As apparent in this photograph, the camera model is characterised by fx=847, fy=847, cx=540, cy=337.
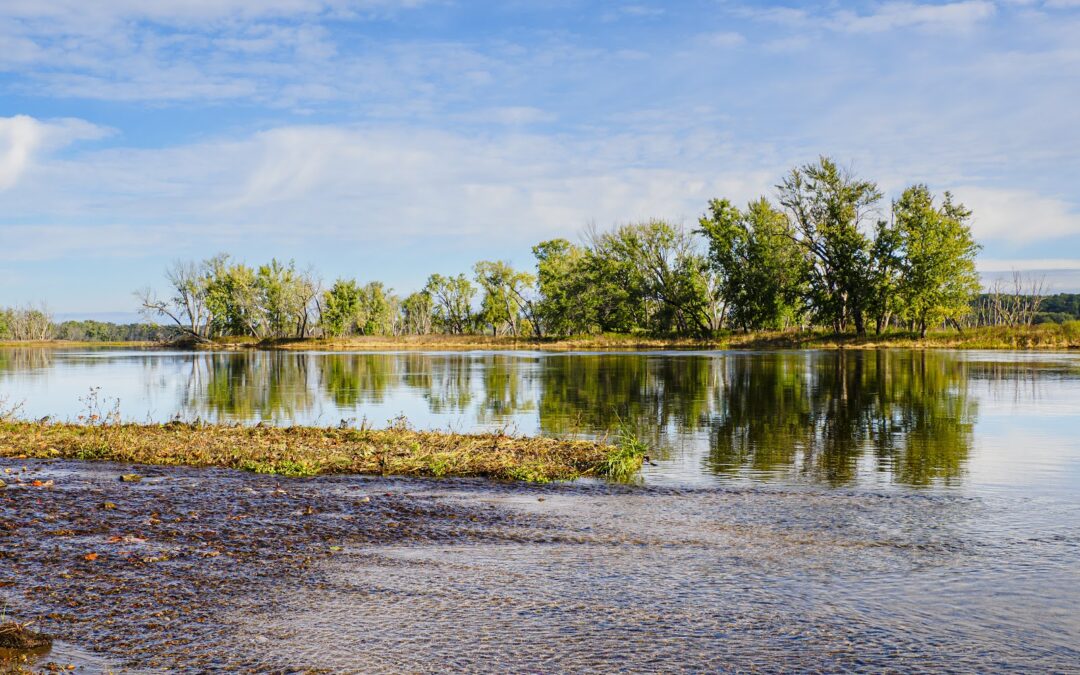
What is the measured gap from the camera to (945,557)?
897cm

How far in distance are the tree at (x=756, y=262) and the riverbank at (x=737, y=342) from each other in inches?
123

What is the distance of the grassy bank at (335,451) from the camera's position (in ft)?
46.3

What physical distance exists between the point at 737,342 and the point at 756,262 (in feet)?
30.5

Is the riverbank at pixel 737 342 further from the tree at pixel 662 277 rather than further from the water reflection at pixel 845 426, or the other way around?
the water reflection at pixel 845 426

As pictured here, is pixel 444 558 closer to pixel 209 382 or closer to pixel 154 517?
pixel 154 517

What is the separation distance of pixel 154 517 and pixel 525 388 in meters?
24.1

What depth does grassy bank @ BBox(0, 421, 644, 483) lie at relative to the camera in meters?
14.1

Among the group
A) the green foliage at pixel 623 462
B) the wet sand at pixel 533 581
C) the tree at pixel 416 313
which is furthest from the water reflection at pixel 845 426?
the tree at pixel 416 313

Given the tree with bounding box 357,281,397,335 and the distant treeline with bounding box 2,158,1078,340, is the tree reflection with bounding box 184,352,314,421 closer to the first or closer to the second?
the distant treeline with bounding box 2,158,1078,340

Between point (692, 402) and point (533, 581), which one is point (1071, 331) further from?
point (533, 581)

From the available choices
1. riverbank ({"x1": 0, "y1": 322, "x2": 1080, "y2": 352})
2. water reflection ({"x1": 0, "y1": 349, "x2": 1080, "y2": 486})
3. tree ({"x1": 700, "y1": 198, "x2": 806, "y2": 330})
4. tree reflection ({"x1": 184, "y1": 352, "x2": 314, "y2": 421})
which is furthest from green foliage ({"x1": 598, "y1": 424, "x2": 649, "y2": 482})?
tree ({"x1": 700, "y1": 198, "x2": 806, "y2": 330})

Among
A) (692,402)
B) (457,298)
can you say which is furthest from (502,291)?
(692,402)

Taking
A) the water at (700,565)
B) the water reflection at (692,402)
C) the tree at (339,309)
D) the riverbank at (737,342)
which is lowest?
the water at (700,565)

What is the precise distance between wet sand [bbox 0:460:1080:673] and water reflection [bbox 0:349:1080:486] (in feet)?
12.9
